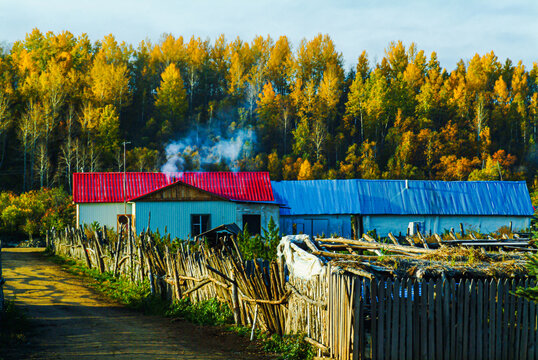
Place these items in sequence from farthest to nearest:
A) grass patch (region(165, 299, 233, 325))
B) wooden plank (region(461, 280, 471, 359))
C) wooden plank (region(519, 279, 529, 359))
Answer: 1. grass patch (region(165, 299, 233, 325))
2. wooden plank (region(519, 279, 529, 359))
3. wooden plank (region(461, 280, 471, 359))

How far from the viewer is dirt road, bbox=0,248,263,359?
1028 cm

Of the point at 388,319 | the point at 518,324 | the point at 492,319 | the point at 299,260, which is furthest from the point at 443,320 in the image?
the point at 299,260

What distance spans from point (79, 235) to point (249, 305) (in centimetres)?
1354

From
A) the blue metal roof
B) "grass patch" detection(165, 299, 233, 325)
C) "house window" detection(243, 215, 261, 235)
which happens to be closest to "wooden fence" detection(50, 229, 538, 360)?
"grass patch" detection(165, 299, 233, 325)

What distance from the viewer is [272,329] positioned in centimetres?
1107

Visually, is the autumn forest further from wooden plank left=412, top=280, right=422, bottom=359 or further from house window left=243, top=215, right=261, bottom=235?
wooden plank left=412, top=280, right=422, bottom=359

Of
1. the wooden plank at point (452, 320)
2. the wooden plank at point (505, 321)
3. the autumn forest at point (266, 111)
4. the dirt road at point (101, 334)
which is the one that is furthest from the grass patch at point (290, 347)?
the autumn forest at point (266, 111)

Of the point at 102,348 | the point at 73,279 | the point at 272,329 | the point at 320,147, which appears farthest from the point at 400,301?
the point at 320,147

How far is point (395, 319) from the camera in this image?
8.70 meters

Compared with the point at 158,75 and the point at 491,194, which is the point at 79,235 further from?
the point at 158,75

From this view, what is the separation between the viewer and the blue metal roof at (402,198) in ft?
120

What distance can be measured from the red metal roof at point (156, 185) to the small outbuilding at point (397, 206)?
3126mm

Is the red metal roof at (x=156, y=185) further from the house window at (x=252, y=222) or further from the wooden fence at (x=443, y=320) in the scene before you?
the wooden fence at (x=443, y=320)

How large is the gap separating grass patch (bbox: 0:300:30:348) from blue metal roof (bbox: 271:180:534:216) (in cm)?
2394
